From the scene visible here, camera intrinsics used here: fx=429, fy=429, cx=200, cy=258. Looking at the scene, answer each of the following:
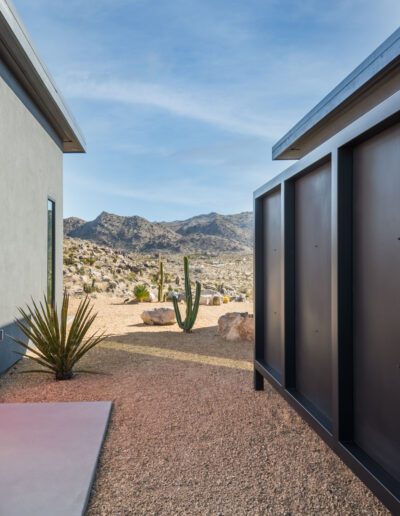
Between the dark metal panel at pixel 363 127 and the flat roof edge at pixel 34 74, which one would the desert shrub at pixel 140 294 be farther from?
the dark metal panel at pixel 363 127

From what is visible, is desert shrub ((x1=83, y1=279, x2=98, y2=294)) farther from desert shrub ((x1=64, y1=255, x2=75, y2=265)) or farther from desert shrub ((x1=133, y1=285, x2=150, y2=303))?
desert shrub ((x1=64, y1=255, x2=75, y2=265))

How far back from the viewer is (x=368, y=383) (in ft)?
7.22

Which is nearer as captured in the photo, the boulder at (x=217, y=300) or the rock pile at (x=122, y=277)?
the boulder at (x=217, y=300)

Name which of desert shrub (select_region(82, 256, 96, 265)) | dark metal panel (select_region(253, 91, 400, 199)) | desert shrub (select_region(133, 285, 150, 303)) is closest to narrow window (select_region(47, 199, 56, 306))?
desert shrub (select_region(133, 285, 150, 303))

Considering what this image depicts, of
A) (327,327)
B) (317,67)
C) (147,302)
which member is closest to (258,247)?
(327,327)

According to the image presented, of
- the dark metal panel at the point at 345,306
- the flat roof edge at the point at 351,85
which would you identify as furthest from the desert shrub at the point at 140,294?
the dark metal panel at the point at 345,306

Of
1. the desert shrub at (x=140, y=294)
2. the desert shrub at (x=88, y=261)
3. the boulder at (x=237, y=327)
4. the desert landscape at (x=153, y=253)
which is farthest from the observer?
the desert shrub at (x=88, y=261)

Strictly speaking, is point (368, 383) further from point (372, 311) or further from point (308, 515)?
point (308, 515)

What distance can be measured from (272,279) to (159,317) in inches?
206

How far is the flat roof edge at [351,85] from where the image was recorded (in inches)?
163

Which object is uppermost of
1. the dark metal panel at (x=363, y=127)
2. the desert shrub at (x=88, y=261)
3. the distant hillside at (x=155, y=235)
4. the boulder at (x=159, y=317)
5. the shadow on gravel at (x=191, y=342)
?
the distant hillside at (x=155, y=235)

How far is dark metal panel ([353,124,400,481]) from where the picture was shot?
1.96 m

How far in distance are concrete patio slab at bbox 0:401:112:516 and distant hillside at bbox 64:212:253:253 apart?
49.5 m

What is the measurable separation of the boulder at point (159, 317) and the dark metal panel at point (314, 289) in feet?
19.1
